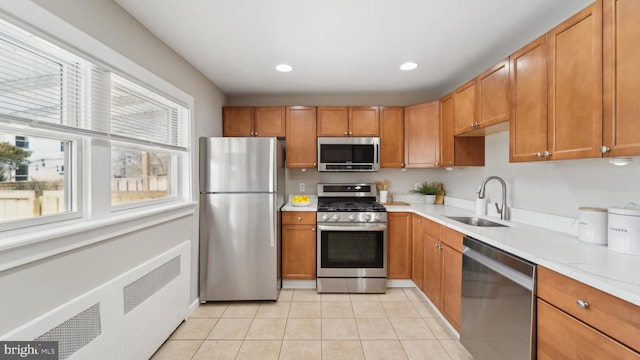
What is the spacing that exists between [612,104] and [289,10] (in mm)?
1813

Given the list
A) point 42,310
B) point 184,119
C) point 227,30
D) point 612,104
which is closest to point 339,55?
point 227,30

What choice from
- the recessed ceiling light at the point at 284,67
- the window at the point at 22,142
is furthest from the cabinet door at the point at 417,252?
the window at the point at 22,142

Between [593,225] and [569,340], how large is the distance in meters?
0.74

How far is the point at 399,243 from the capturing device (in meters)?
3.03

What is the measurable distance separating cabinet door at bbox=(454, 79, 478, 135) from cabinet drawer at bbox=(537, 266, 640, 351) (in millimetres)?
1524

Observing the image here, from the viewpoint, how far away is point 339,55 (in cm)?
236

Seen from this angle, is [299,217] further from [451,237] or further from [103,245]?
[103,245]

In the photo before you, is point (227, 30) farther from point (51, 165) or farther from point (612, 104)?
point (612, 104)

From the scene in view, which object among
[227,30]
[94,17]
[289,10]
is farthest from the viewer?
[227,30]

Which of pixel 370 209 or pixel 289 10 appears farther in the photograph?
pixel 370 209

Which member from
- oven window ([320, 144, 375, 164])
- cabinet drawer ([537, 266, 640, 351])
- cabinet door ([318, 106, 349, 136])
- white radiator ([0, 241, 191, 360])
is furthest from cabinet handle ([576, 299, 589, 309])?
cabinet door ([318, 106, 349, 136])

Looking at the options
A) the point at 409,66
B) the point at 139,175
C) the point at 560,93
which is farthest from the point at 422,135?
the point at 139,175

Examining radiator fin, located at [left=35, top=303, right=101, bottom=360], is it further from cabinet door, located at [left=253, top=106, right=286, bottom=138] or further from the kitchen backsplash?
the kitchen backsplash

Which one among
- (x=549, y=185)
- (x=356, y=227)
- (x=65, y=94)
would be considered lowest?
(x=356, y=227)
